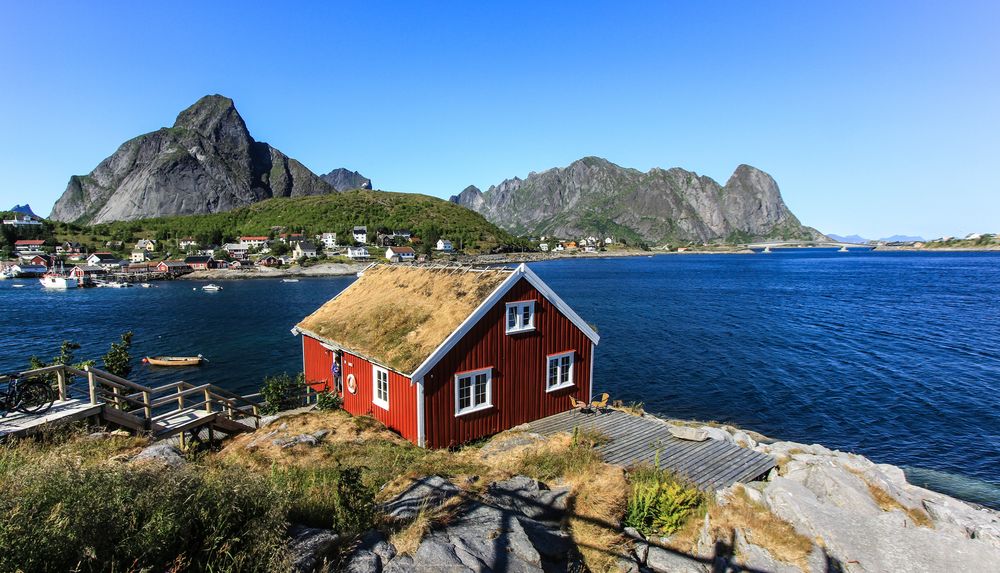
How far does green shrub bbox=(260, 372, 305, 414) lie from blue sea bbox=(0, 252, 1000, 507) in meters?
11.9

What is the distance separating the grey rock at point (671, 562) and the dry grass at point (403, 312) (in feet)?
29.9

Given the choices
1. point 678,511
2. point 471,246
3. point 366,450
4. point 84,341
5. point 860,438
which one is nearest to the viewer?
point 678,511

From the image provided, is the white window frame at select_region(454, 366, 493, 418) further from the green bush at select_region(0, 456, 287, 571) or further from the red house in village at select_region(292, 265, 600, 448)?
the green bush at select_region(0, 456, 287, 571)

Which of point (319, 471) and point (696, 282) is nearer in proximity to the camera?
point (319, 471)

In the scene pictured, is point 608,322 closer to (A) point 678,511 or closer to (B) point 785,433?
(B) point 785,433

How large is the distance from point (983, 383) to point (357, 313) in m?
41.7

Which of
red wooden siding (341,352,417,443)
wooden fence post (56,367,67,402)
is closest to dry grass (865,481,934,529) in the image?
red wooden siding (341,352,417,443)

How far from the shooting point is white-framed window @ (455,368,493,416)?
16938 millimetres

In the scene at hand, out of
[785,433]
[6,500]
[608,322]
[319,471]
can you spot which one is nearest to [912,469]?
[785,433]

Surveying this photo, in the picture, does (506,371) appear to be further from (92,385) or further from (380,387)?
(92,385)

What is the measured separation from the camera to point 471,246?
632 ft

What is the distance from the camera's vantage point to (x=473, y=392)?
17234 mm

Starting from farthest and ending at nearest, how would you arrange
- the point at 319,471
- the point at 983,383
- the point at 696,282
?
the point at 696,282 < the point at 983,383 < the point at 319,471

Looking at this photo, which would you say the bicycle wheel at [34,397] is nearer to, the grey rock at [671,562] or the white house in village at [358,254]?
the grey rock at [671,562]
